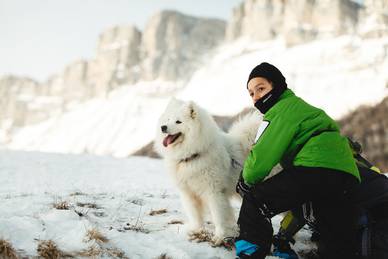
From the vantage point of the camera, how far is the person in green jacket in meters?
2.91

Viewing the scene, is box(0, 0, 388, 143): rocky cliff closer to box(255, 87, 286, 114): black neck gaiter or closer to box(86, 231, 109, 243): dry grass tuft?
box(255, 87, 286, 114): black neck gaiter

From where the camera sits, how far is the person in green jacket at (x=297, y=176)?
291 cm

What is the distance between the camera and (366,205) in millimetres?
3309

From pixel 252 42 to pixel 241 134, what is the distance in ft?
341

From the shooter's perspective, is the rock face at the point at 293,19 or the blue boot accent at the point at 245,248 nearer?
the blue boot accent at the point at 245,248

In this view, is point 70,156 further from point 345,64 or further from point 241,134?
point 345,64

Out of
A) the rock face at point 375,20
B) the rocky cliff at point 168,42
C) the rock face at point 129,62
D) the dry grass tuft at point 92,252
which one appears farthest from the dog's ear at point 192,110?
the rock face at point 129,62

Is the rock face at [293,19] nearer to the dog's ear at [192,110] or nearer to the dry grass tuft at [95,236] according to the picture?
the dog's ear at [192,110]

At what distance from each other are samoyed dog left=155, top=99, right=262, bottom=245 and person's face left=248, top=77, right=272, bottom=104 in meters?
1.10

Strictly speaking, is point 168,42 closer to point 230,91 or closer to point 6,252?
point 230,91

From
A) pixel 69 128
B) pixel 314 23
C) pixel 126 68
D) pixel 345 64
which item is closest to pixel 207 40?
pixel 126 68

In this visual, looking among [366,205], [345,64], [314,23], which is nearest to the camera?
→ [366,205]

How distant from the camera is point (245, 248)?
2.96m

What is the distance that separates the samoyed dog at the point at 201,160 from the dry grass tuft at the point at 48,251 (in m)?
1.49
